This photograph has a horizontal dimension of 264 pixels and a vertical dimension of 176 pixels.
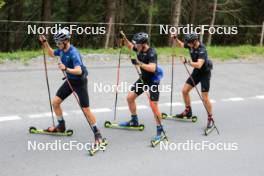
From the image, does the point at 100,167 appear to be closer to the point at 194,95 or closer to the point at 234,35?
the point at 194,95

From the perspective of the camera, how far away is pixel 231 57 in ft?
60.0

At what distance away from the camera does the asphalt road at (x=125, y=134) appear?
293 inches

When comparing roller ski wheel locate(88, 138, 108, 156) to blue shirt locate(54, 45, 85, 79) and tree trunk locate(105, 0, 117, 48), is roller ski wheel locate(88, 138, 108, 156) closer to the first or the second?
Answer: blue shirt locate(54, 45, 85, 79)

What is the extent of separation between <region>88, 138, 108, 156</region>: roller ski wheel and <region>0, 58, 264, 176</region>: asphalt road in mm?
83

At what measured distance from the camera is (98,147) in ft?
26.6

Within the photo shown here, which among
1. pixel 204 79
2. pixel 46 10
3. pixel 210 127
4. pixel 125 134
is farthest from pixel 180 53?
pixel 46 10

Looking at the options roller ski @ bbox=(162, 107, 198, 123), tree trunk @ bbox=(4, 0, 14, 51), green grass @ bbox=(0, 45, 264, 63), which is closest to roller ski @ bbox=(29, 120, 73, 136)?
roller ski @ bbox=(162, 107, 198, 123)

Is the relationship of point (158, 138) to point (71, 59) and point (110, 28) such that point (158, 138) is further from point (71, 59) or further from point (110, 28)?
point (110, 28)

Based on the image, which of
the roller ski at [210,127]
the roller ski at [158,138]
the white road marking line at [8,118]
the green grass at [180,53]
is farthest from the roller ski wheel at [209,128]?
the green grass at [180,53]

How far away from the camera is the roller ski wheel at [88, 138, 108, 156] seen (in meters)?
7.89

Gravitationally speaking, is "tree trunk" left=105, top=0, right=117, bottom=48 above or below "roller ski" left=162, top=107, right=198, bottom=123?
above

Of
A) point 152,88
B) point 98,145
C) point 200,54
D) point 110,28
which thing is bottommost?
point 98,145

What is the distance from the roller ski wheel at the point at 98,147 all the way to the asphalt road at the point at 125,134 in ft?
0.27

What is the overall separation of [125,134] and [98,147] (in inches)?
45.7
